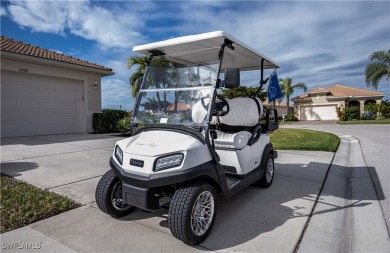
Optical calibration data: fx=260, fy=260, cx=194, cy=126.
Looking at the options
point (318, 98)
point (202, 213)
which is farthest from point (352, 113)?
point (202, 213)

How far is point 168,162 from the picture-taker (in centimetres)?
246

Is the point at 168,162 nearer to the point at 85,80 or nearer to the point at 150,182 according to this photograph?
the point at 150,182

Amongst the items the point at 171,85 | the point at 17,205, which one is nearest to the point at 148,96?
the point at 171,85

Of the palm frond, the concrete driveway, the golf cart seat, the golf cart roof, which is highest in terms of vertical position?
the palm frond

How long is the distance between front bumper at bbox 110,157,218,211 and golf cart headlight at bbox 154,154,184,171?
0.07 m

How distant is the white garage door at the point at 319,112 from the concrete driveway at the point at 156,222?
3153cm

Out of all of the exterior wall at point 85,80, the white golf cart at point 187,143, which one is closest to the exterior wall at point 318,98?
the exterior wall at point 85,80

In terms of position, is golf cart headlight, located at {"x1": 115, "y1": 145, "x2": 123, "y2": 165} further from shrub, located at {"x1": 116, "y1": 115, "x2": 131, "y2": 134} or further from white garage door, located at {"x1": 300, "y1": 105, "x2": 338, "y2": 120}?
white garage door, located at {"x1": 300, "y1": 105, "x2": 338, "y2": 120}

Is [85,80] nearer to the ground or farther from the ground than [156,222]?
farther from the ground

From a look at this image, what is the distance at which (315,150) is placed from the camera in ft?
26.0

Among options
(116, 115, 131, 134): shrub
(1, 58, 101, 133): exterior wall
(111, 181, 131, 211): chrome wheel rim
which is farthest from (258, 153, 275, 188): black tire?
(1, 58, 101, 133): exterior wall

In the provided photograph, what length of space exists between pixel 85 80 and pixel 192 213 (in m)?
10.9

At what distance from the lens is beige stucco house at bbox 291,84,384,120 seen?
31984 mm

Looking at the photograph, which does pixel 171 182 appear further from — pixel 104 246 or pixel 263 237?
pixel 263 237
